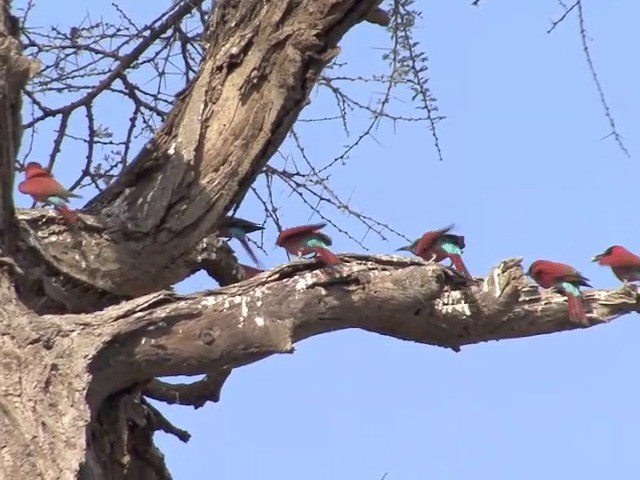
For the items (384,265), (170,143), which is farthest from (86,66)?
(384,265)

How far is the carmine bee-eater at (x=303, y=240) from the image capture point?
406 cm

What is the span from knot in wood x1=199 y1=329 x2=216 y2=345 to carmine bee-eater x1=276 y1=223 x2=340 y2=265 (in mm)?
586

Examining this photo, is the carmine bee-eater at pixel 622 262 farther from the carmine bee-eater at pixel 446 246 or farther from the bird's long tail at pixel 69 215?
the bird's long tail at pixel 69 215

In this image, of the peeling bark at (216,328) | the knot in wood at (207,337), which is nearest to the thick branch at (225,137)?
the peeling bark at (216,328)

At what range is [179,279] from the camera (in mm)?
4145

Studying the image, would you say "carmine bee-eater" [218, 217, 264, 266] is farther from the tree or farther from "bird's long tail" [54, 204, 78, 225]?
"bird's long tail" [54, 204, 78, 225]

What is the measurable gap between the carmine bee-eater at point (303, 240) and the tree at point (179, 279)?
0.76ft

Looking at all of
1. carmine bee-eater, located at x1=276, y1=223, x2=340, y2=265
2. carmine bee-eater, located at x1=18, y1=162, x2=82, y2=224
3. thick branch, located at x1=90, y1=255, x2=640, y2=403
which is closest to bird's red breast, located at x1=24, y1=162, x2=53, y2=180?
carmine bee-eater, located at x1=18, y1=162, x2=82, y2=224

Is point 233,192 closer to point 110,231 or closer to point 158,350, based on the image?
point 110,231

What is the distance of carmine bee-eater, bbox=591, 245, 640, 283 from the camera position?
15.3 ft

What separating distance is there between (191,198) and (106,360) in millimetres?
664

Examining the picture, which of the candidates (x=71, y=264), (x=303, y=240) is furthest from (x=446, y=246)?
(x=71, y=264)

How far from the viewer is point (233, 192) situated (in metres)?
3.96

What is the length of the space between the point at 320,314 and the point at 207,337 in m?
0.32
